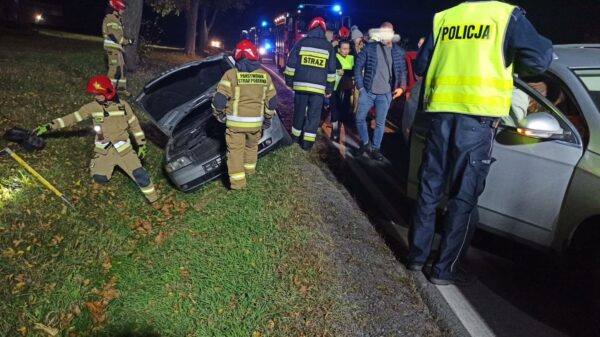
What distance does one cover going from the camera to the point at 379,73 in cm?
632

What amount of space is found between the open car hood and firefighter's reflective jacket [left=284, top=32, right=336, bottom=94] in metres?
1.11

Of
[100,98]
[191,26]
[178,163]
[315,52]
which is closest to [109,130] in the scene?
[100,98]

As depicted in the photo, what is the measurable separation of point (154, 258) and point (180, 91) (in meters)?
2.70

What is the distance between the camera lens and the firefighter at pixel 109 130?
461 centimetres

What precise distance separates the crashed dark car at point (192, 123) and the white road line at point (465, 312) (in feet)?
8.98

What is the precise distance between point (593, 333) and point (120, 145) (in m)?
4.60

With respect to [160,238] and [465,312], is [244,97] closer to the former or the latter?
[160,238]

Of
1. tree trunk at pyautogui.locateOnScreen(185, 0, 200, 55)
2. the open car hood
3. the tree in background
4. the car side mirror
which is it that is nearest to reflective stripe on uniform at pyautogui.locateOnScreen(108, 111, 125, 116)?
the open car hood

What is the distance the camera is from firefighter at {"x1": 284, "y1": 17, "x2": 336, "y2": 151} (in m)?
6.15

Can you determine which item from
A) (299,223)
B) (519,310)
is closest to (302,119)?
(299,223)

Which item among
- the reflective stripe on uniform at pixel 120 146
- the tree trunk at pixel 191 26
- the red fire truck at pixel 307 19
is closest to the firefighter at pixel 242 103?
the reflective stripe on uniform at pixel 120 146

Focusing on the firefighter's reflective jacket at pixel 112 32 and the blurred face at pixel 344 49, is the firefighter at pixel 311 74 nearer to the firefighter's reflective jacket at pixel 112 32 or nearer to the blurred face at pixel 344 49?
the blurred face at pixel 344 49

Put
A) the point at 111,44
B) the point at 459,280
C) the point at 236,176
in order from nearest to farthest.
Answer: the point at 459,280
the point at 236,176
the point at 111,44

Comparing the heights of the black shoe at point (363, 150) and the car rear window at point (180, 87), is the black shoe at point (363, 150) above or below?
below
